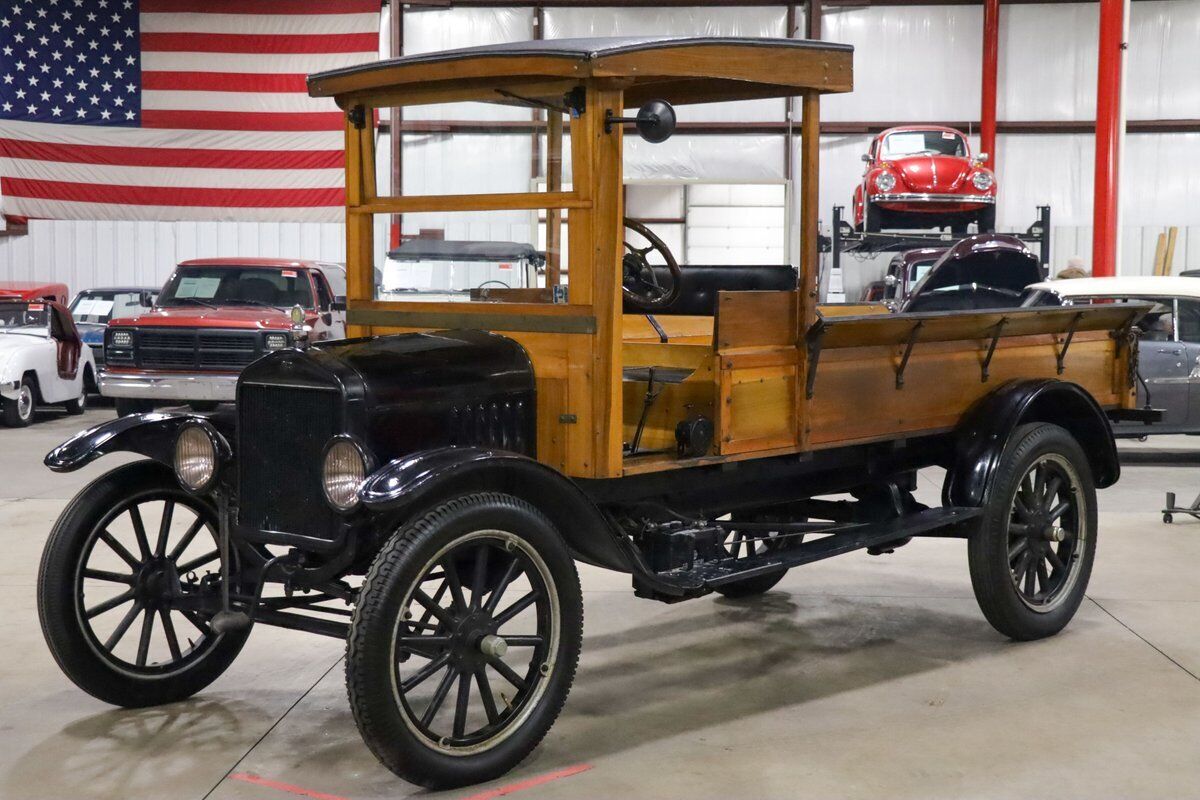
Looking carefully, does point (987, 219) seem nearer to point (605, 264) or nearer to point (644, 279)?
point (644, 279)

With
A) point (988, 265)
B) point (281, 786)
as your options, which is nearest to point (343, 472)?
point (281, 786)

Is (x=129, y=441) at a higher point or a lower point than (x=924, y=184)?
lower

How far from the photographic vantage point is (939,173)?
15.4 metres

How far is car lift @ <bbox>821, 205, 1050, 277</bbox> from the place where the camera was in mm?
15531

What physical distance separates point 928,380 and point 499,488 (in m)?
1.93

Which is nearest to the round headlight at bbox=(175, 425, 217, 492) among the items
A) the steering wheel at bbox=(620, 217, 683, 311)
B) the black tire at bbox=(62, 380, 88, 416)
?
the steering wheel at bbox=(620, 217, 683, 311)

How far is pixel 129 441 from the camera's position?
4.14 meters

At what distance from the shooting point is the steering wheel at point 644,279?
4688mm

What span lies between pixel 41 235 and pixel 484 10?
6920 mm

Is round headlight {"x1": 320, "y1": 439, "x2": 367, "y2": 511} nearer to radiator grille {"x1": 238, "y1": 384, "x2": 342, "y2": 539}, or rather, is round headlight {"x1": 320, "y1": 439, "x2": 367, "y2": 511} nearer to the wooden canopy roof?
radiator grille {"x1": 238, "y1": 384, "x2": 342, "y2": 539}

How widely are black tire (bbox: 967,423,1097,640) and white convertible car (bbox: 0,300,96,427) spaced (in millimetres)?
10538

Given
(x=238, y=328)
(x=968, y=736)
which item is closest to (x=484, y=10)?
(x=238, y=328)

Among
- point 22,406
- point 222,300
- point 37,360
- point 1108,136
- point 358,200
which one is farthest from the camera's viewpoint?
point 1108,136

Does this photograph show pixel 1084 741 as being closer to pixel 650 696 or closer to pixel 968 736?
pixel 968 736
